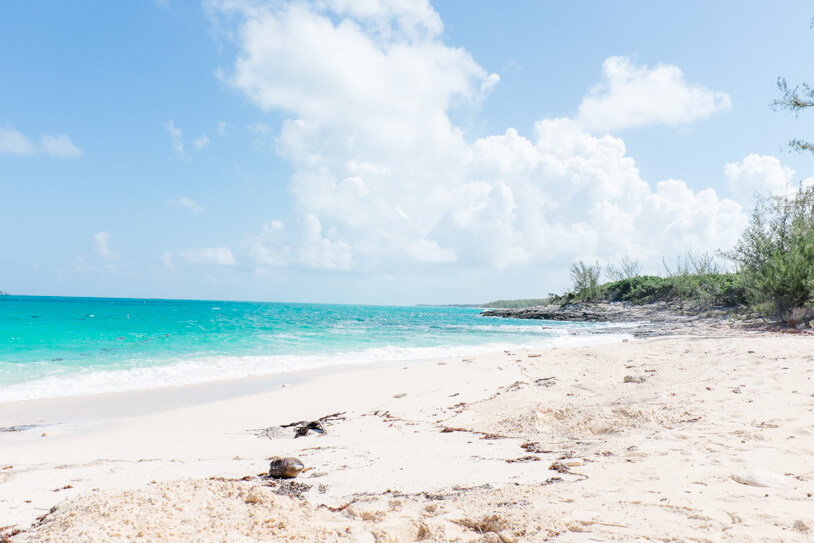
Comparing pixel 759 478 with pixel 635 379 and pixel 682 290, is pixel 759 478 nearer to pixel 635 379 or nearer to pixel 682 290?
pixel 635 379

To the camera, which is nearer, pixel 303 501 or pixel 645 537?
pixel 645 537

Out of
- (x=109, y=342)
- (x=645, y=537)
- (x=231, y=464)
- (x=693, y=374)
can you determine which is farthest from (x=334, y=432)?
(x=109, y=342)

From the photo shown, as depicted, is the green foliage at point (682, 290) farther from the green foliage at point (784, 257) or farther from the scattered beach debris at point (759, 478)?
the scattered beach debris at point (759, 478)

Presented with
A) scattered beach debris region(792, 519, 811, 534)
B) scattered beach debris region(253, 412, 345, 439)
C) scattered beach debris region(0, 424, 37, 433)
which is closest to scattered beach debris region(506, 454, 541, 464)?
scattered beach debris region(792, 519, 811, 534)

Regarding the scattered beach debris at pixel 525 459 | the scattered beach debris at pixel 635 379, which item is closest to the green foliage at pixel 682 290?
the scattered beach debris at pixel 635 379

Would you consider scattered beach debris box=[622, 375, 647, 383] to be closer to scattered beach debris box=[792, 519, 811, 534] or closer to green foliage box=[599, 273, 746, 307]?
scattered beach debris box=[792, 519, 811, 534]

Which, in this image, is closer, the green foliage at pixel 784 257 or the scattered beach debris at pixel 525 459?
the scattered beach debris at pixel 525 459

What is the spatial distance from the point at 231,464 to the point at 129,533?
2.12 m

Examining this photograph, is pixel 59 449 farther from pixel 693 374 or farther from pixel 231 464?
pixel 693 374

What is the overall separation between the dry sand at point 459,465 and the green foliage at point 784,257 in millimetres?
12424

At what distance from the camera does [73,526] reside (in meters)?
2.51

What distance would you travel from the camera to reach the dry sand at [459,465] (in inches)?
99.8

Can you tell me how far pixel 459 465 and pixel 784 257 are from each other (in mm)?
21530

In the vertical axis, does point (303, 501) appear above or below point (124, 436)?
above
